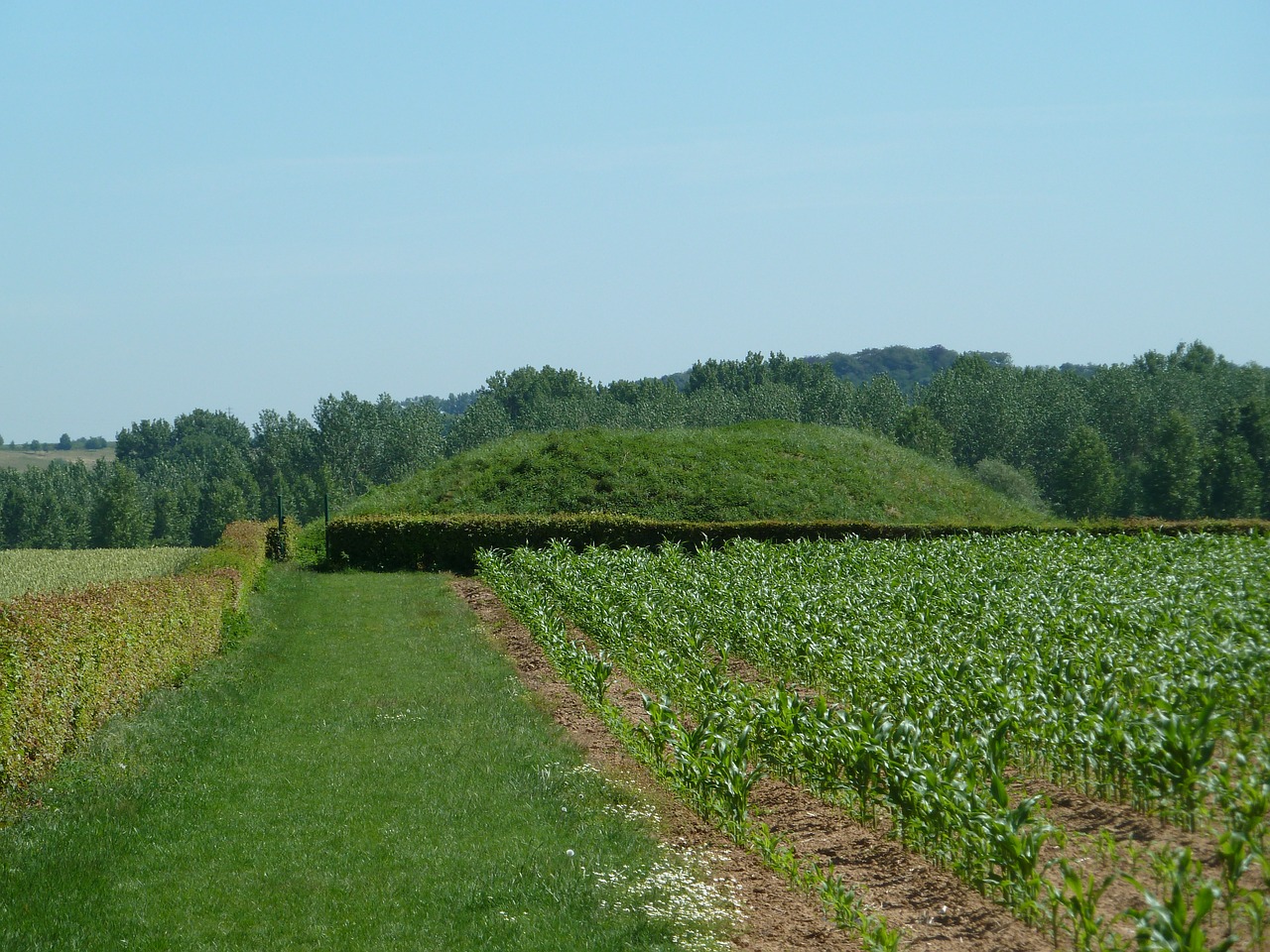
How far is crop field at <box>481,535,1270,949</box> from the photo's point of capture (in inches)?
Answer: 213

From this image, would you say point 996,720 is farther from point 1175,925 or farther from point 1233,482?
point 1233,482

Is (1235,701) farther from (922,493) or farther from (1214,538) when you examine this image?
(922,493)

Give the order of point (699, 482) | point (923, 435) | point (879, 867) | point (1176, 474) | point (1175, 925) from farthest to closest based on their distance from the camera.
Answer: point (923, 435) < point (1176, 474) < point (699, 482) < point (879, 867) < point (1175, 925)

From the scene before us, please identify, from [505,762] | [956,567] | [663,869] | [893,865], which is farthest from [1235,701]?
[956,567]

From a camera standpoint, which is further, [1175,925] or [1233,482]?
[1233,482]

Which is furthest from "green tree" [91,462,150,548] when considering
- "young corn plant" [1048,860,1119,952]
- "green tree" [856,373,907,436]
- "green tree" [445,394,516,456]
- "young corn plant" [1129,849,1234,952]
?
"young corn plant" [1129,849,1234,952]

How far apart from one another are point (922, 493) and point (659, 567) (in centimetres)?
1801

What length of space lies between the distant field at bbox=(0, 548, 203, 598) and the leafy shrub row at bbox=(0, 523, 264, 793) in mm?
3424

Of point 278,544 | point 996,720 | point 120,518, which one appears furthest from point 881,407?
point 996,720

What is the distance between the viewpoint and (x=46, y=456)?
16288cm

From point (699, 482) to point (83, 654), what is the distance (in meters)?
26.1

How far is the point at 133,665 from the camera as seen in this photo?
37.1 ft

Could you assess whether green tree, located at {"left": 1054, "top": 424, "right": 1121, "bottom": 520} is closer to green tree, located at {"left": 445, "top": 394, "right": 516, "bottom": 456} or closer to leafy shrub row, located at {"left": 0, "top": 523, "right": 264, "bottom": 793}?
green tree, located at {"left": 445, "top": 394, "right": 516, "bottom": 456}

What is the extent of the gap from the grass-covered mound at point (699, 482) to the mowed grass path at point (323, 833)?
20.9 meters
